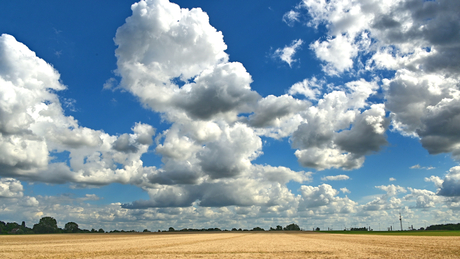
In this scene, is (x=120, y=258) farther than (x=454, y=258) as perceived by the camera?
Yes

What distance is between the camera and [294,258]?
102ft

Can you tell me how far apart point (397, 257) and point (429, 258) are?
2953mm

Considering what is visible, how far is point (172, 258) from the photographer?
32531 mm

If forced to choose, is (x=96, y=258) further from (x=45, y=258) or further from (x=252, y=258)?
(x=252, y=258)

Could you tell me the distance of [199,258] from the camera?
3262cm

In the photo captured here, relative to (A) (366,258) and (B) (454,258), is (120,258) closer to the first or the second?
(A) (366,258)

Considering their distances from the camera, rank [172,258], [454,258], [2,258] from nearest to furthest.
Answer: [454,258] → [172,258] → [2,258]

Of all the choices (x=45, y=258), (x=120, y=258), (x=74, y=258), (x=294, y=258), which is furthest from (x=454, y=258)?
(x=45, y=258)

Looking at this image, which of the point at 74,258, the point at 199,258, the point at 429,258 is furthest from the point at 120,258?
the point at 429,258

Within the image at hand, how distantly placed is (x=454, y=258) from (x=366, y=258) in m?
8.66

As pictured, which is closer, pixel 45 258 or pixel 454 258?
pixel 454 258

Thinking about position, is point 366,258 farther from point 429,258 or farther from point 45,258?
point 45,258

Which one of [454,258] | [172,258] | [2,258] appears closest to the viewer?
[454,258]

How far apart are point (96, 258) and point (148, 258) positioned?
6163mm
